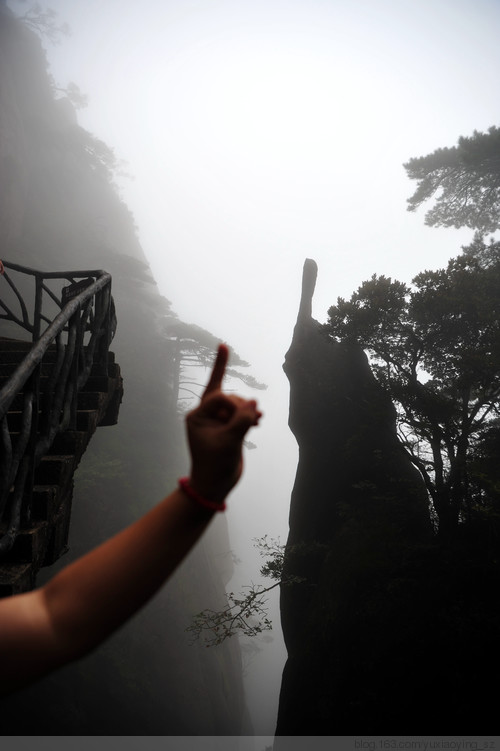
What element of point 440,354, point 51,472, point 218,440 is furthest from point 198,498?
point 440,354

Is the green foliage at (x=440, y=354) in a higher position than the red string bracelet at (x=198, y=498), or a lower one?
higher

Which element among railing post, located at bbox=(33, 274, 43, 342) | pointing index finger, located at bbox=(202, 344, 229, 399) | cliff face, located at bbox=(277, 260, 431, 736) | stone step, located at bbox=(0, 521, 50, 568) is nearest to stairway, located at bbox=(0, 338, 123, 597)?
stone step, located at bbox=(0, 521, 50, 568)

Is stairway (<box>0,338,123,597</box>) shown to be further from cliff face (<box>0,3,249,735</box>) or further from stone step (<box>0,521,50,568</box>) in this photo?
cliff face (<box>0,3,249,735</box>)

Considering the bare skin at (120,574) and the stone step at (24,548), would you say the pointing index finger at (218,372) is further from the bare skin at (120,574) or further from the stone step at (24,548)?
the stone step at (24,548)

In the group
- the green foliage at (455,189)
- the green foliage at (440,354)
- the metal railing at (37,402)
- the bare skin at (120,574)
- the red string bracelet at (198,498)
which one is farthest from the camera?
the green foliage at (455,189)

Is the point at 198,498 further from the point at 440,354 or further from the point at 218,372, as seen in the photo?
the point at 440,354

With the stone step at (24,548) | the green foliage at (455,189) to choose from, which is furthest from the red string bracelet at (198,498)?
the green foliage at (455,189)

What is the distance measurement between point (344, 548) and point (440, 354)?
5.02m

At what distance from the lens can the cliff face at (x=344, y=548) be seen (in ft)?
17.5

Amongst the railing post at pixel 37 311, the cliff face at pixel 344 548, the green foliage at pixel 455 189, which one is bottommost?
the cliff face at pixel 344 548

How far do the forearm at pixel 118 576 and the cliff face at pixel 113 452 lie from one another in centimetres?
1542

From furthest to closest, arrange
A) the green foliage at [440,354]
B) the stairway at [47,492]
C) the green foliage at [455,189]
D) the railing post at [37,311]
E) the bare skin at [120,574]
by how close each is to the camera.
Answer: the green foliage at [455,189], the green foliage at [440,354], the railing post at [37,311], the stairway at [47,492], the bare skin at [120,574]

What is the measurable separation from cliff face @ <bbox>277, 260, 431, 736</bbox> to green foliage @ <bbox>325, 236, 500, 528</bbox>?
556 mm

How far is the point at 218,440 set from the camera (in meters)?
0.87
